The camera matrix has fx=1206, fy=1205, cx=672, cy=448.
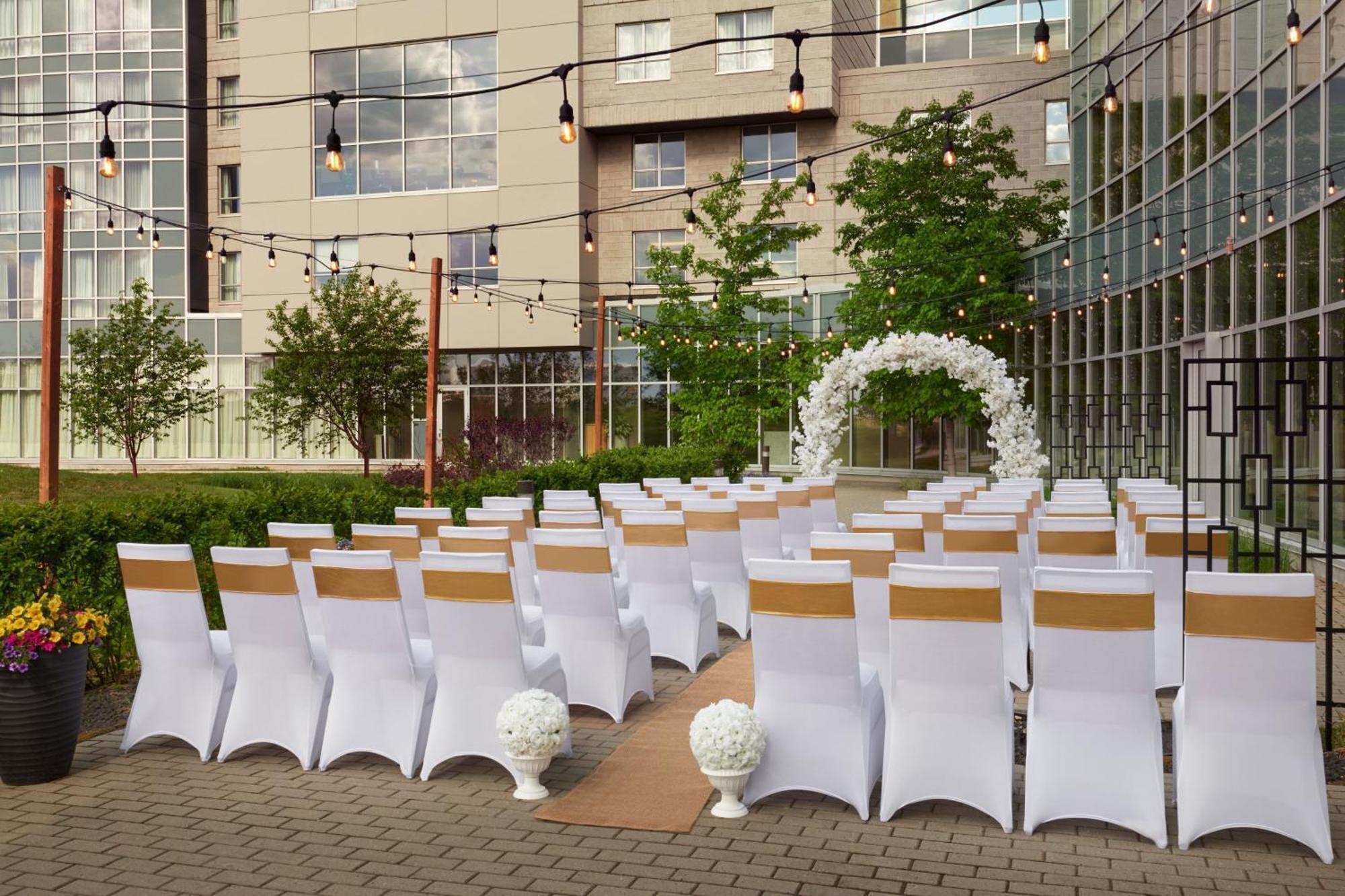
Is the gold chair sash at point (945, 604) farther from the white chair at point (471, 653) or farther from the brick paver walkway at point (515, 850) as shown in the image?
the white chair at point (471, 653)

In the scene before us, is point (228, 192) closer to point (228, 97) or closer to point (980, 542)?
point (228, 97)

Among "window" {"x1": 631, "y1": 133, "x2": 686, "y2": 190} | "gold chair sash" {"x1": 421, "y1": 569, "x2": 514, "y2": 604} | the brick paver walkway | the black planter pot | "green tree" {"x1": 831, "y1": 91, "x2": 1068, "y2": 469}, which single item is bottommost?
the brick paver walkway

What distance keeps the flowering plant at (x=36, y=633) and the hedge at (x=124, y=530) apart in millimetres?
2217

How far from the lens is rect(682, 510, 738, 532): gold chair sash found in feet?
33.0

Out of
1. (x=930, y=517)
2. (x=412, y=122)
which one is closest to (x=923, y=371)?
(x=930, y=517)

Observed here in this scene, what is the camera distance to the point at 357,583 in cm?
642

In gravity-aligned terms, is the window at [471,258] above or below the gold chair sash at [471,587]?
above

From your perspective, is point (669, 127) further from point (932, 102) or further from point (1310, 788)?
point (1310, 788)

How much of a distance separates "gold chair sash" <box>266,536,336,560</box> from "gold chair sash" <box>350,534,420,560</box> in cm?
38

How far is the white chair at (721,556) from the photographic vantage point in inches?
399

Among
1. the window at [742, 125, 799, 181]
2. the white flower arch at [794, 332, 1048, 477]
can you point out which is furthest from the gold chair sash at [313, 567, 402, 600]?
the window at [742, 125, 799, 181]

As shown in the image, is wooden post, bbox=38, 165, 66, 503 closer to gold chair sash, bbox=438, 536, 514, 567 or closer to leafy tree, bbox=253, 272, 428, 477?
gold chair sash, bbox=438, 536, 514, 567

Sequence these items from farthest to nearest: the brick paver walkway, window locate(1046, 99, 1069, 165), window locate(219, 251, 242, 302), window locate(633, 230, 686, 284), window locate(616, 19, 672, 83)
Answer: window locate(219, 251, 242, 302), window locate(633, 230, 686, 284), window locate(616, 19, 672, 83), window locate(1046, 99, 1069, 165), the brick paver walkway

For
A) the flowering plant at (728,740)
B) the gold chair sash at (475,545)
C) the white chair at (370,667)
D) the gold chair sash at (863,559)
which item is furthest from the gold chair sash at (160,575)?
the gold chair sash at (863,559)
